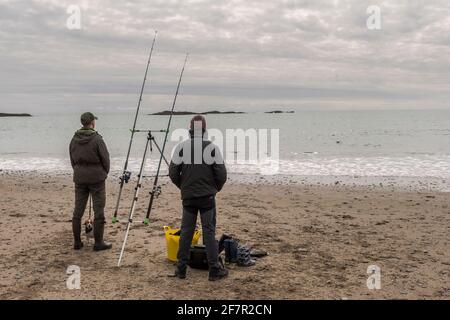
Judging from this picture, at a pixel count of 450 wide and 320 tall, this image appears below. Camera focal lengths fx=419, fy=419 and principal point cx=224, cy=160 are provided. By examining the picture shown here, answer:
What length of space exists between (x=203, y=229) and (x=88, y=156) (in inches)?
87.2

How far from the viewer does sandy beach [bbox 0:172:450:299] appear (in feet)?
18.0

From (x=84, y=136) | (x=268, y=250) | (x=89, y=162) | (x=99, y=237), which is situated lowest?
(x=268, y=250)

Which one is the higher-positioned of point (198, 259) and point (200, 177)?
point (200, 177)

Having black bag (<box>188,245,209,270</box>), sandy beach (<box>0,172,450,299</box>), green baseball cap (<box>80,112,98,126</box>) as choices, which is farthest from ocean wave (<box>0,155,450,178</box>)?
green baseball cap (<box>80,112,98,126</box>)

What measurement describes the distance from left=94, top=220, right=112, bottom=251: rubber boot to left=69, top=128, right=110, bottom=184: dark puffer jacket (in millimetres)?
749

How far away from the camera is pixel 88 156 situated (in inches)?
256

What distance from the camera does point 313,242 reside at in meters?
7.77

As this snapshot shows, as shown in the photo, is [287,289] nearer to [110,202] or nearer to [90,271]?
[90,271]

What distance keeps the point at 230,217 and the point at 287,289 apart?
4.46 metres

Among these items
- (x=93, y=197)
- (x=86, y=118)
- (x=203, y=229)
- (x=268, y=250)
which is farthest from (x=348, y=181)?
(x=86, y=118)

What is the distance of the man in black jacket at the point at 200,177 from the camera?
18.2ft

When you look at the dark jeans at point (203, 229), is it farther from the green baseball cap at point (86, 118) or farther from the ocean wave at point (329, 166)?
the ocean wave at point (329, 166)

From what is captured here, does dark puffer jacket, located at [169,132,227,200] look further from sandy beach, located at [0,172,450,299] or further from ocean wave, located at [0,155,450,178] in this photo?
ocean wave, located at [0,155,450,178]

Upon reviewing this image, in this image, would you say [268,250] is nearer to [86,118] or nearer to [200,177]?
[200,177]
